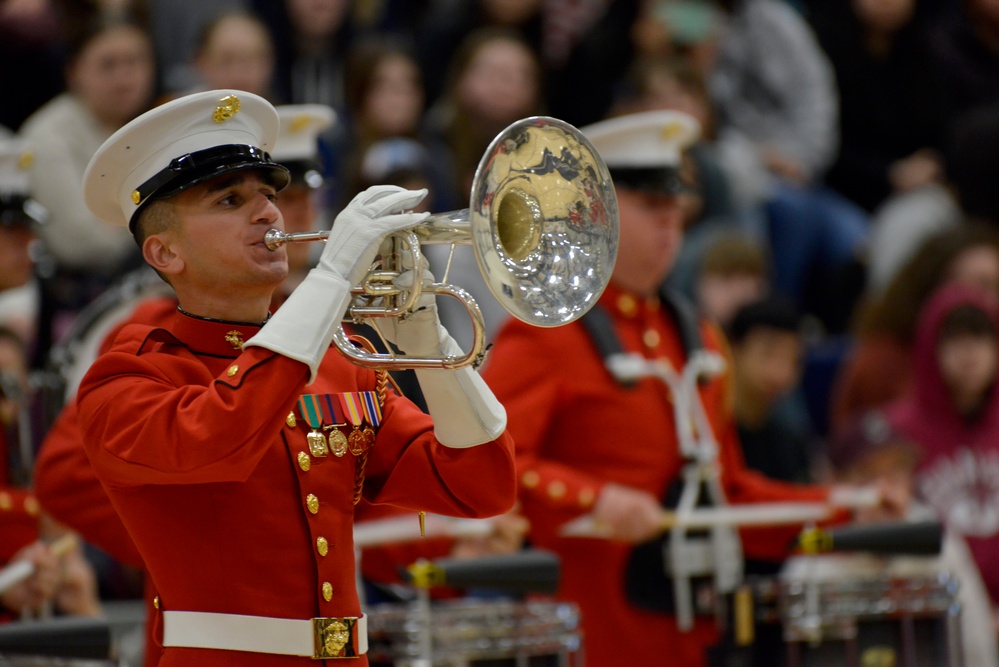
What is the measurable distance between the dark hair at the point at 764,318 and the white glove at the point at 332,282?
13.6 feet

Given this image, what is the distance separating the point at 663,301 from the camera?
525cm

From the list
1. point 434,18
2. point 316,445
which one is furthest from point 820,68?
point 316,445

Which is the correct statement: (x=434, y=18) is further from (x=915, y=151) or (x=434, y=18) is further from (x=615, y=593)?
(x=615, y=593)

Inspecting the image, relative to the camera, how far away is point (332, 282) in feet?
8.90

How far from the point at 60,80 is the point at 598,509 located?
14.1ft

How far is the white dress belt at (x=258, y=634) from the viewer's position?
2.87 meters

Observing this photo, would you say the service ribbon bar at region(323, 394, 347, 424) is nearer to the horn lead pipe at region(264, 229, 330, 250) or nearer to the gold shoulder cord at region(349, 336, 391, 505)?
the gold shoulder cord at region(349, 336, 391, 505)

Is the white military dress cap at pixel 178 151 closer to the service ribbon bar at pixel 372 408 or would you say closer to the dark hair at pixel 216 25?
the service ribbon bar at pixel 372 408

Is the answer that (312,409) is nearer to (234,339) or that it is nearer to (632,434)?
(234,339)

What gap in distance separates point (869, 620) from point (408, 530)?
1423 millimetres

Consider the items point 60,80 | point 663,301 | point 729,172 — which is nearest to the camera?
point 663,301

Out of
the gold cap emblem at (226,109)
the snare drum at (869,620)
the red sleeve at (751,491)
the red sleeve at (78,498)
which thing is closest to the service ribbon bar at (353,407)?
the gold cap emblem at (226,109)

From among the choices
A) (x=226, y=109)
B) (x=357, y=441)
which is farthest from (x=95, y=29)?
(x=357, y=441)

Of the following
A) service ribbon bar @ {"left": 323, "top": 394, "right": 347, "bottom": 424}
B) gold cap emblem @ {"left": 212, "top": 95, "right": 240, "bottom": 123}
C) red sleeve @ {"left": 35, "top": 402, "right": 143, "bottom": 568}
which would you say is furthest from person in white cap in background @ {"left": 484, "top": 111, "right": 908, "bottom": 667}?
gold cap emblem @ {"left": 212, "top": 95, "right": 240, "bottom": 123}
